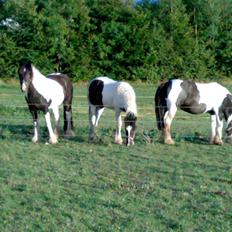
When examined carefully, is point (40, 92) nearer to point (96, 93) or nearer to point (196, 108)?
point (96, 93)

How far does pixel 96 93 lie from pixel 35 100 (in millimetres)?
1382

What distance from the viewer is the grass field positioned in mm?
5603

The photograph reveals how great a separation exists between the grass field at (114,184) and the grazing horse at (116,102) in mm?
319

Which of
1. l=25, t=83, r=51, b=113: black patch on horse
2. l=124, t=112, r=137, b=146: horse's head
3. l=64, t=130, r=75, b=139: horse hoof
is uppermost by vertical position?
l=25, t=83, r=51, b=113: black patch on horse

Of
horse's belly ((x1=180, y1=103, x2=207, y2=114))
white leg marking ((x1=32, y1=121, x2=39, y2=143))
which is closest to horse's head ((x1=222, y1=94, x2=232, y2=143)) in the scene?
horse's belly ((x1=180, y1=103, x2=207, y2=114))

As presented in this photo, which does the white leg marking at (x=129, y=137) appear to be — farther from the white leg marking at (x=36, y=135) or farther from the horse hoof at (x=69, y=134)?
the white leg marking at (x=36, y=135)

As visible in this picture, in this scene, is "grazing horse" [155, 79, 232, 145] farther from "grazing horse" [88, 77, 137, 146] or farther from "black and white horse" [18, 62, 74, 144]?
"black and white horse" [18, 62, 74, 144]

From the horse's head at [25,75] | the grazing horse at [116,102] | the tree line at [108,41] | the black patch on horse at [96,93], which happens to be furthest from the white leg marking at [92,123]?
the tree line at [108,41]

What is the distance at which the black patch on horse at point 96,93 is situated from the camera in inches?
458

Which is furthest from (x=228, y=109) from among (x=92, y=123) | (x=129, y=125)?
(x=92, y=123)

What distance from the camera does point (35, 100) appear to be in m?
11.2

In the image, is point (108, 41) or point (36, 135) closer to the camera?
point (36, 135)

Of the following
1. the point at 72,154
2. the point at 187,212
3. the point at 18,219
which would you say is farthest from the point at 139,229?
the point at 72,154

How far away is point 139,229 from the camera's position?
17.6ft
